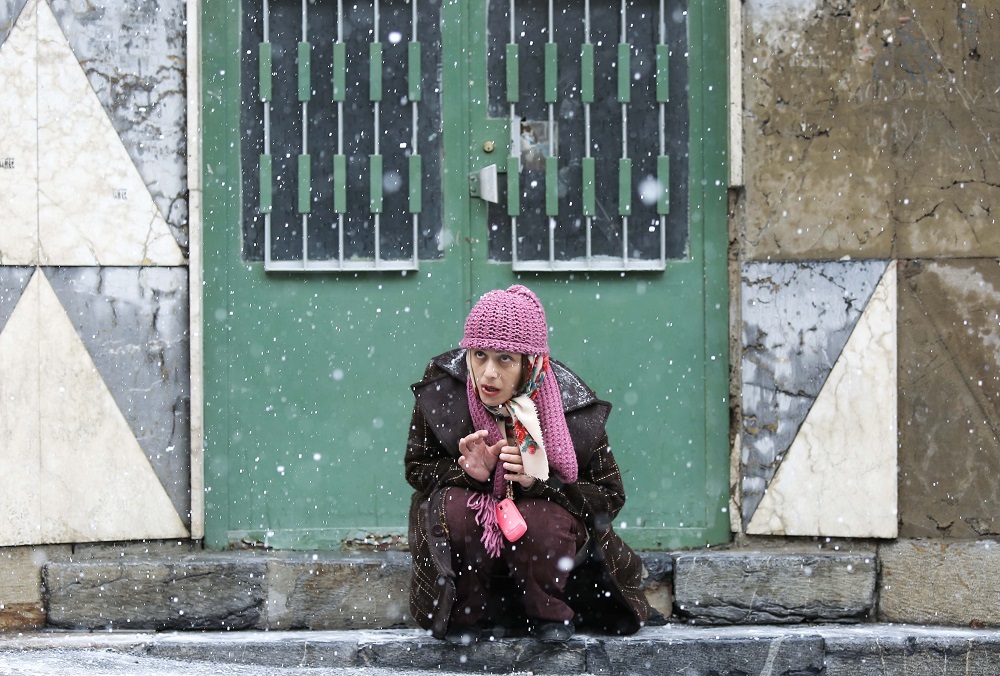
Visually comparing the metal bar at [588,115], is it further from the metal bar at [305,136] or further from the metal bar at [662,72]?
the metal bar at [305,136]

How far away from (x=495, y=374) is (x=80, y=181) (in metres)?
1.95

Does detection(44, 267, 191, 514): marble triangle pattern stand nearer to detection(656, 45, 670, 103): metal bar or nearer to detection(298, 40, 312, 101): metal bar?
detection(298, 40, 312, 101): metal bar

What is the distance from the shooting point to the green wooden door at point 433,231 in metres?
5.02

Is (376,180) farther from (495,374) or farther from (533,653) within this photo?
(533,653)

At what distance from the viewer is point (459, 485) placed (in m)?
4.11

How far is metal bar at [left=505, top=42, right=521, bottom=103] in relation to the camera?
502cm

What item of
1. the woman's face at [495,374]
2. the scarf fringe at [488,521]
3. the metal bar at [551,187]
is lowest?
the scarf fringe at [488,521]

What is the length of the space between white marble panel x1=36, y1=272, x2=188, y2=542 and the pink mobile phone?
1.60 metres

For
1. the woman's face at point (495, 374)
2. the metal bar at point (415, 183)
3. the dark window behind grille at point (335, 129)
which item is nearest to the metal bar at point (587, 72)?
the dark window behind grille at point (335, 129)

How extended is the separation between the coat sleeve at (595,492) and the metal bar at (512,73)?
155 cm

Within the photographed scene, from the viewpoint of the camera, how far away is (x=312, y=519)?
16.7 feet

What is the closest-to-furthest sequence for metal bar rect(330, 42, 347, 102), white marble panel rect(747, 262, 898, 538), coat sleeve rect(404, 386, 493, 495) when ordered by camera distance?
coat sleeve rect(404, 386, 493, 495)
white marble panel rect(747, 262, 898, 538)
metal bar rect(330, 42, 347, 102)

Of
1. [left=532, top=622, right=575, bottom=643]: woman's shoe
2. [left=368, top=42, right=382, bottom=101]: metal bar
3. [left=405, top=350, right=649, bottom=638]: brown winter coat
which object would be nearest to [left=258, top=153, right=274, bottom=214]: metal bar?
[left=368, top=42, right=382, bottom=101]: metal bar

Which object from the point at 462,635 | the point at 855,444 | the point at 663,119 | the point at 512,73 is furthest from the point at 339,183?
the point at 855,444
